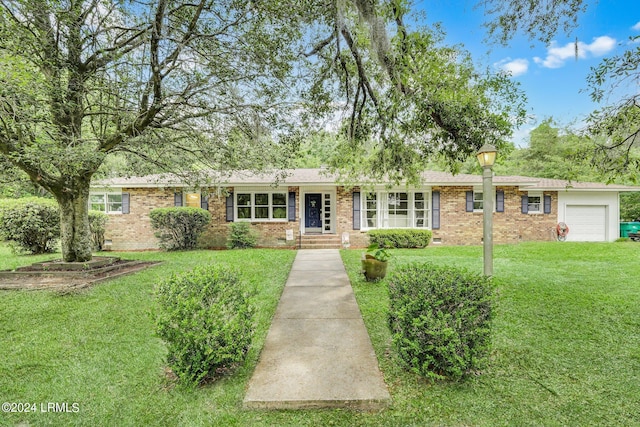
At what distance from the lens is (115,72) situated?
265 inches

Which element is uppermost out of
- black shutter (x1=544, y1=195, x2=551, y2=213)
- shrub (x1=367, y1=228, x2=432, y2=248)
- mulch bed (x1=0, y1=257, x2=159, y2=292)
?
black shutter (x1=544, y1=195, x2=551, y2=213)

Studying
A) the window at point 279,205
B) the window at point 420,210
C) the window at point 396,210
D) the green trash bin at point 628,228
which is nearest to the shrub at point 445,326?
the window at point 396,210

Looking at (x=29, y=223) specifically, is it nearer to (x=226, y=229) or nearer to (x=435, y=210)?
(x=226, y=229)

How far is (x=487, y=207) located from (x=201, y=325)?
3773mm

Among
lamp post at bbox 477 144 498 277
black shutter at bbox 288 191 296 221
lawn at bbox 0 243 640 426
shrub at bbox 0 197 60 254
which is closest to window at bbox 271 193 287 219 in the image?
black shutter at bbox 288 191 296 221

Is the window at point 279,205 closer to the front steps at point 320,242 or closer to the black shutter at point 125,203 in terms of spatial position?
the front steps at point 320,242

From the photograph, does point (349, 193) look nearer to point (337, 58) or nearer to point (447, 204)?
point (447, 204)

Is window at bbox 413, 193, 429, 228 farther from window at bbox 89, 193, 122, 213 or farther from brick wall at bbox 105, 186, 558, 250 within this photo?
window at bbox 89, 193, 122, 213

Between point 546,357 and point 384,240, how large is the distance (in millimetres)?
9105

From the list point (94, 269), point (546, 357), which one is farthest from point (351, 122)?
point (94, 269)

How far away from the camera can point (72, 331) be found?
433 centimetres

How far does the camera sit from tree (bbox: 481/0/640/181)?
4457 mm

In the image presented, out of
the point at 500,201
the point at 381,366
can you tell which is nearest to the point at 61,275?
the point at 381,366

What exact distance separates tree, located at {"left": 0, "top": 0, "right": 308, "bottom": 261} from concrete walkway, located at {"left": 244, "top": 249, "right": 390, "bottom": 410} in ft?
14.6
